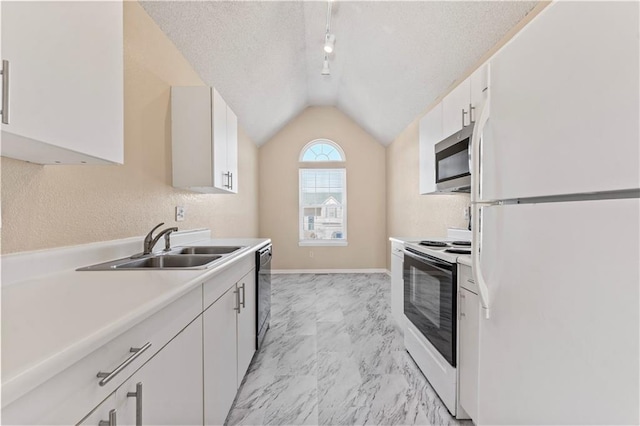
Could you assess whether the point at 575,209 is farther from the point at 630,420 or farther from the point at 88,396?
the point at 88,396

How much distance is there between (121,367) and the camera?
74 centimetres

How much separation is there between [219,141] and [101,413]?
2126mm

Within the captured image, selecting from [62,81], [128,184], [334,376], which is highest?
[62,81]

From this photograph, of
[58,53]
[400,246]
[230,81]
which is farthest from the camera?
[230,81]

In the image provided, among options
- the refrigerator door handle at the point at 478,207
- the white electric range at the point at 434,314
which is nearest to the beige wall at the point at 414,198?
the white electric range at the point at 434,314

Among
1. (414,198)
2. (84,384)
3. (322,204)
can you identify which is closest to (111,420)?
(84,384)

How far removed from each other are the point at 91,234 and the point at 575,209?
1.97 meters

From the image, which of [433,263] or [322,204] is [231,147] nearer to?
[433,263]

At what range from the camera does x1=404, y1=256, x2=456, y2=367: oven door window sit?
5.71ft

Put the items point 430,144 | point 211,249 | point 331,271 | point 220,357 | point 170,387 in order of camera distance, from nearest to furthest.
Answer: point 170,387, point 220,357, point 211,249, point 430,144, point 331,271

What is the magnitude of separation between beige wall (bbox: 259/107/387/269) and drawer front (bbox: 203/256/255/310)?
3795mm

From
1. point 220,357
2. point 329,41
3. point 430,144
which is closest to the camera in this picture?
point 220,357

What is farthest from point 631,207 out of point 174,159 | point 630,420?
point 174,159

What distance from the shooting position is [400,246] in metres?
2.75
